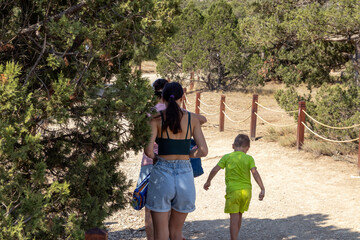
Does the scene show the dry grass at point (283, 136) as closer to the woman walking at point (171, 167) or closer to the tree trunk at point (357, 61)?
the tree trunk at point (357, 61)

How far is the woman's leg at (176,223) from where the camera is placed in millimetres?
3975

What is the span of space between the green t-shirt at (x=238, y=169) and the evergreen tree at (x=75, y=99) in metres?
1.74

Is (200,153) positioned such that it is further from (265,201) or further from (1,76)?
(265,201)

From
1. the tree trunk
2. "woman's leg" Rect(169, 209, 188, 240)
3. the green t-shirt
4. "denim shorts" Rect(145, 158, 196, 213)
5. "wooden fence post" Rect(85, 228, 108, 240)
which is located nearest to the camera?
"wooden fence post" Rect(85, 228, 108, 240)

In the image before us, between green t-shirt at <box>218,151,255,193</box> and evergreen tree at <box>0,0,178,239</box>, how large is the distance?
1743mm

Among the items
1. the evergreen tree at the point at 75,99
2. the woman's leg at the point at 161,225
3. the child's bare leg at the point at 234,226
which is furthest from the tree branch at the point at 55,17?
the child's bare leg at the point at 234,226

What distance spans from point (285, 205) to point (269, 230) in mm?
1100

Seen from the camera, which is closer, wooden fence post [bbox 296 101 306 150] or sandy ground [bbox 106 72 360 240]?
sandy ground [bbox 106 72 360 240]

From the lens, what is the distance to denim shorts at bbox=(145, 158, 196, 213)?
3842mm

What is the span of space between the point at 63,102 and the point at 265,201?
16.1 ft

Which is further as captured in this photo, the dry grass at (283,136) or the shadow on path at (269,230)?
the dry grass at (283,136)

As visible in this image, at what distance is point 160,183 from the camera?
3867 millimetres

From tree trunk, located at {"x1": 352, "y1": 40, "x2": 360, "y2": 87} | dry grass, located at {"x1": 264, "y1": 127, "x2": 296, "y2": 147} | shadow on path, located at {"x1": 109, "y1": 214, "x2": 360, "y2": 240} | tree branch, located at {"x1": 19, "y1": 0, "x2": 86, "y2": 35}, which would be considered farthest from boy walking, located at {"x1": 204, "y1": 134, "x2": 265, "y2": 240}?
dry grass, located at {"x1": 264, "y1": 127, "x2": 296, "y2": 147}

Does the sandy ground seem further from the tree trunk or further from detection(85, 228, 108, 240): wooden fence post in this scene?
detection(85, 228, 108, 240): wooden fence post
